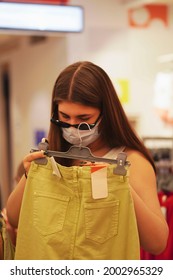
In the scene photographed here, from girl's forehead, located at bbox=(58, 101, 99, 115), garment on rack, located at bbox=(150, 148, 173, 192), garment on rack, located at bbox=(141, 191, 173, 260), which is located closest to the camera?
girl's forehead, located at bbox=(58, 101, 99, 115)

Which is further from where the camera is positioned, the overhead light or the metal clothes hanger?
the overhead light

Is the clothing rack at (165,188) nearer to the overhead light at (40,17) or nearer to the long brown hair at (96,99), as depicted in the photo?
the long brown hair at (96,99)

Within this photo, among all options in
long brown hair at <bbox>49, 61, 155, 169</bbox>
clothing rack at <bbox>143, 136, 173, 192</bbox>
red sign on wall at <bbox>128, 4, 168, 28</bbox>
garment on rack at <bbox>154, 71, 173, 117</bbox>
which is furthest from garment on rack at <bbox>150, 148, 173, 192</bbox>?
red sign on wall at <bbox>128, 4, 168, 28</bbox>

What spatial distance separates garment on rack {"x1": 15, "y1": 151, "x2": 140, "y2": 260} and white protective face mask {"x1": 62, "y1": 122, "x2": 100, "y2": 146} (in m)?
0.15

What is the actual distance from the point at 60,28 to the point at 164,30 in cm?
213

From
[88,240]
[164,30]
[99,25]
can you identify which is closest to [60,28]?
[99,25]

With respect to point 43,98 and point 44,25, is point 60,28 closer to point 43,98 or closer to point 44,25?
point 44,25

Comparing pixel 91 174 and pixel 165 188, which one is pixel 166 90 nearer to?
pixel 165 188

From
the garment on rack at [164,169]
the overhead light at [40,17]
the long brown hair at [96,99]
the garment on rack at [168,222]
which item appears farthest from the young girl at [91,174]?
the overhead light at [40,17]

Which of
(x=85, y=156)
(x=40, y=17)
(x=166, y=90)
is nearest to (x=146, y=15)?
(x=166, y=90)

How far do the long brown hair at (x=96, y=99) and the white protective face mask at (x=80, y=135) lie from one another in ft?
0.15

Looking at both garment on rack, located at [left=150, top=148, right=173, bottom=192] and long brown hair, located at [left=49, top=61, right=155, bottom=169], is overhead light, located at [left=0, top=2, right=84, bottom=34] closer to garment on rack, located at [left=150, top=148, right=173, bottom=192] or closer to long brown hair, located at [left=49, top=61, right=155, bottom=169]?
garment on rack, located at [left=150, top=148, right=173, bottom=192]

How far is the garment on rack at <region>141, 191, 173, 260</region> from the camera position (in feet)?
8.30

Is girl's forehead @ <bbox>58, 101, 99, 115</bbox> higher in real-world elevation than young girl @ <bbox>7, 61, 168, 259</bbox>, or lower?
higher
